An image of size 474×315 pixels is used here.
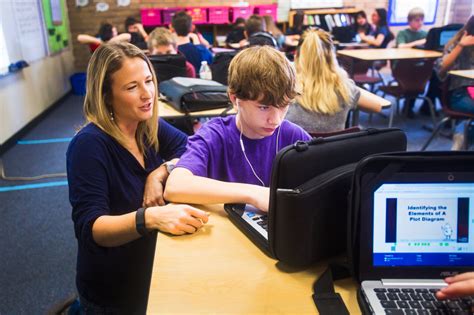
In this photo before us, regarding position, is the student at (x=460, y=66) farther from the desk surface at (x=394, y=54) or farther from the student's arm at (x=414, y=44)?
the student's arm at (x=414, y=44)

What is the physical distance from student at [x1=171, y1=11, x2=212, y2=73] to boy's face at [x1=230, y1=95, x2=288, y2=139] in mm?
2843

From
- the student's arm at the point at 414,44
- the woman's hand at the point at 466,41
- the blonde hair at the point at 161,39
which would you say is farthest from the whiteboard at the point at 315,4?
the blonde hair at the point at 161,39

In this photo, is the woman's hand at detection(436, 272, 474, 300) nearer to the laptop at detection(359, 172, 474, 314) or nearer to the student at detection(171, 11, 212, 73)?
the laptop at detection(359, 172, 474, 314)

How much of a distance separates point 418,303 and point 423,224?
A: 0.15 m

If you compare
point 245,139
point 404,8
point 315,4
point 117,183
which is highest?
point 315,4

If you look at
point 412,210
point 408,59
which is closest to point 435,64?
point 408,59

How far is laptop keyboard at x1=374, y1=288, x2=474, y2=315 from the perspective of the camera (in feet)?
2.38

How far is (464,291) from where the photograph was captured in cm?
72

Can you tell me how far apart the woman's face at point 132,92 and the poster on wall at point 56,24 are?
5.13 metres

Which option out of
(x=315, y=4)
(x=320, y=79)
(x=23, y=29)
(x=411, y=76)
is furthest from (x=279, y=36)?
(x=320, y=79)

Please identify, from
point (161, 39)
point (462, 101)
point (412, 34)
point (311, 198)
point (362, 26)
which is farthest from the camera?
point (362, 26)

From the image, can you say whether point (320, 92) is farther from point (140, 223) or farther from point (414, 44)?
point (414, 44)

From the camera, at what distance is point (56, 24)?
20.3ft

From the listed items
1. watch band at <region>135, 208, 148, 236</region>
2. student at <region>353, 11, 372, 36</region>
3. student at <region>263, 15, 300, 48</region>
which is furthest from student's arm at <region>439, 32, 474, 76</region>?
watch band at <region>135, 208, 148, 236</region>
